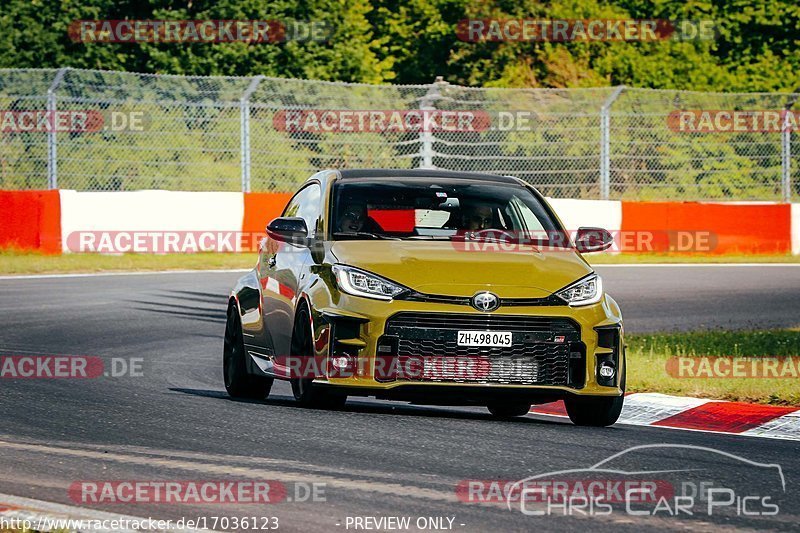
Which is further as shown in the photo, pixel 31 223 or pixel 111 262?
pixel 111 262

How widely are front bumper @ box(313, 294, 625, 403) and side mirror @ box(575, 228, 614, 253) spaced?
1.16m

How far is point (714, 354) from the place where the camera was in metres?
13.6

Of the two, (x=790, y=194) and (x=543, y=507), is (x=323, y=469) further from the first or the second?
(x=790, y=194)

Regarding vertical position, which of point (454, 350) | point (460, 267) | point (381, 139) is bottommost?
point (454, 350)

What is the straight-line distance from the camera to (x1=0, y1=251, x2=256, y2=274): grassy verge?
2253cm

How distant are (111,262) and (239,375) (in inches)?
531

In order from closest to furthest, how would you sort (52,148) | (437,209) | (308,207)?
(437,209) → (308,207) → (52,148)

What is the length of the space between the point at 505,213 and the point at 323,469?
3416mm

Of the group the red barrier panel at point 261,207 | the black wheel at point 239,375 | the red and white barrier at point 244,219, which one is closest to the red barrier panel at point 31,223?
the red and white barrier at point 244,219

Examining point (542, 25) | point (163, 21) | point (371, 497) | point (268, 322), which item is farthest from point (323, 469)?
point (542, 25)
